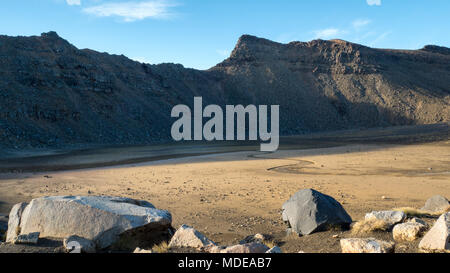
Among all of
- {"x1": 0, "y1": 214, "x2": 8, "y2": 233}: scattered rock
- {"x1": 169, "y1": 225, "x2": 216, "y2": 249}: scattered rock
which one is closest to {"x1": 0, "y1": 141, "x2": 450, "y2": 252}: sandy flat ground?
{"x1": 0, "y1": 214, "x2": 8, "y2": 233}: scattered rock

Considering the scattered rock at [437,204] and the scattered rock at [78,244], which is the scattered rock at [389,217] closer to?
the scattered rock at [437,204]

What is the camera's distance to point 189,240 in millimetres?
5844

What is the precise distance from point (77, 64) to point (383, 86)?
56.3 m

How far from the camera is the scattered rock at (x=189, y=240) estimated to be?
18.8 ft

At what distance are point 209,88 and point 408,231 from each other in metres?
67.0

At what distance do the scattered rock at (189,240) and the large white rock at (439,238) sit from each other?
3.10m

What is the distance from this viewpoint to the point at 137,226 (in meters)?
6.02

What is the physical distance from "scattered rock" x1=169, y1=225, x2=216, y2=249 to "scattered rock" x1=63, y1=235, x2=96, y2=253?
1.21 meters

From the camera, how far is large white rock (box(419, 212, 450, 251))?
487 cm

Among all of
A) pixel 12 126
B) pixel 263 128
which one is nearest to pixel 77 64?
pixel 12 126

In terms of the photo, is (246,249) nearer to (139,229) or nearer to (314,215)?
(139,229)

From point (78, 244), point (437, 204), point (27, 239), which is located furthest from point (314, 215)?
point (27, 239)

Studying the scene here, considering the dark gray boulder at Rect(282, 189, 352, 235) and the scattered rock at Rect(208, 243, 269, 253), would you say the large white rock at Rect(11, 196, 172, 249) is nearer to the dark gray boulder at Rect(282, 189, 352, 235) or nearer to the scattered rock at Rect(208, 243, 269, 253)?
the scattered rock at Rect(208, 243, 269, 253)
